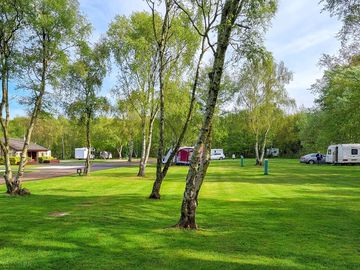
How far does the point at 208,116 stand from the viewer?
934 cm

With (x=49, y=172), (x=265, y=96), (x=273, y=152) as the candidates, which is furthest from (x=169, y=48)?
(x=273, y=152)

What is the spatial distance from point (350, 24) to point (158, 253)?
11.7m

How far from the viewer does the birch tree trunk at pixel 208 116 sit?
9.30 m

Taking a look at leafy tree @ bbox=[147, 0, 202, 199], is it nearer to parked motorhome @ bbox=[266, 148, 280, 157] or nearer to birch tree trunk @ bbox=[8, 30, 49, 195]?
birch tree trunk @ bbox=[8, 30, 49, 195]

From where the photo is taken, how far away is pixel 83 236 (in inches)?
332

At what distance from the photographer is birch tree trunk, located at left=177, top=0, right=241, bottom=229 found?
9.30 metres

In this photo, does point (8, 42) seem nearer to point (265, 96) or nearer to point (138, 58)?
point (138, 58)

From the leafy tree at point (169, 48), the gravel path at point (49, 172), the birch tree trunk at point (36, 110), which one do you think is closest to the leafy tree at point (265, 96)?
the gravel path at point (49, 172)

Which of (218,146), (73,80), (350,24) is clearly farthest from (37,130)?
(350,24)

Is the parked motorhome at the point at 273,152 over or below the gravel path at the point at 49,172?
over

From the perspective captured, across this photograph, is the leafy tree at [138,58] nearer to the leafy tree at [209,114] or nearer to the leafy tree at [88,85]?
the leafy tree at [88,85]

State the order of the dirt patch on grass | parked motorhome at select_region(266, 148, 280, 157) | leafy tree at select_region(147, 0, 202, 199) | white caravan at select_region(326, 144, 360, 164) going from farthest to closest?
parked motorhome at select_region(266, 148, 280, 157) → white caravan at select_region(326, 144, 360, 164) → leafy tree at select_region(147, 0, 202, 199) → the dirt patch on grass

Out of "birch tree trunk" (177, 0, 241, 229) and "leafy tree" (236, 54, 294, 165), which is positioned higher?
"leafy tree" (236, 54, 294, 165)

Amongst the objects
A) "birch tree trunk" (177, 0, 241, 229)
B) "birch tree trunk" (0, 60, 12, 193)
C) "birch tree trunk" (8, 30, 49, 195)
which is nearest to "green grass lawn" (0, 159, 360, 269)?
"birch tree trunk" (177, 0, 241, 229)
